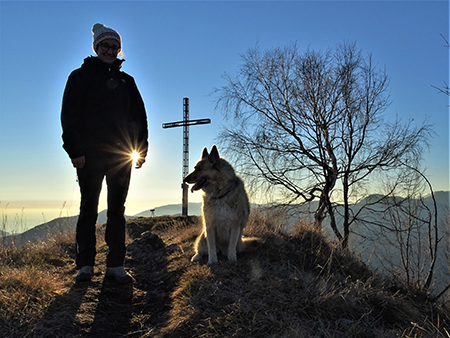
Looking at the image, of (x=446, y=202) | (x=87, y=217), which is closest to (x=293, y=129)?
(x=446, y=202)

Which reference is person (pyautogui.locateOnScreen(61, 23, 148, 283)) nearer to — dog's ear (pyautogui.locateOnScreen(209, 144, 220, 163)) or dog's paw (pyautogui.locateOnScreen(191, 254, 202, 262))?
dog's paw (pyautogui.locateOnScreen(191, 254, 202, 262))

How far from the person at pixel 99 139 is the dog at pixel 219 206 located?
42.8 inches

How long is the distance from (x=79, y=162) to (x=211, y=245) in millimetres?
2026

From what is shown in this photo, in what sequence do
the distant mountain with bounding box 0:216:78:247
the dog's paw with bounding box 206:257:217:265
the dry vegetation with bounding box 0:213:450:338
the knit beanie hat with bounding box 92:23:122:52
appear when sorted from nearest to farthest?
the dry vegetation with bounding box 0:213:450:338
the knit beanie hat with bounding box 92:23:122:52
the dog's paw with bounding box 206:257:217:265
the distant mountain with bounding box 0:216:78:247

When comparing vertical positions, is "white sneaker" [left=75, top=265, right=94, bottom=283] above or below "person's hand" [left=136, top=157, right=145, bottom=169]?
below

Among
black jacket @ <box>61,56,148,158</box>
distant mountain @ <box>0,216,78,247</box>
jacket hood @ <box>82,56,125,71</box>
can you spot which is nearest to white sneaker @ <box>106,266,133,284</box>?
black jacket @ <box>61,56,148,158</box>

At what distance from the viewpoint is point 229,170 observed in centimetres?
470

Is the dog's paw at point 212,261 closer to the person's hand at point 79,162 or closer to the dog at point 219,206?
the dog at point 219,206

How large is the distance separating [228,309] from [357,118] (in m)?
9.64

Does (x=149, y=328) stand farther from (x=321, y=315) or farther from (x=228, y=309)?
(x=321, y=315)

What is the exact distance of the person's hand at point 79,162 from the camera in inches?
139

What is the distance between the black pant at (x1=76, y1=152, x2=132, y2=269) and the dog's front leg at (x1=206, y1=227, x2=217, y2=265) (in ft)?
3.76

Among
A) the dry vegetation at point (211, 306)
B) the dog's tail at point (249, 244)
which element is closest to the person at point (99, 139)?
the dry vegetation at point (211, 306)

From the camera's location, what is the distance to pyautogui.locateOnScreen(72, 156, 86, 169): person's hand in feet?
11.6
